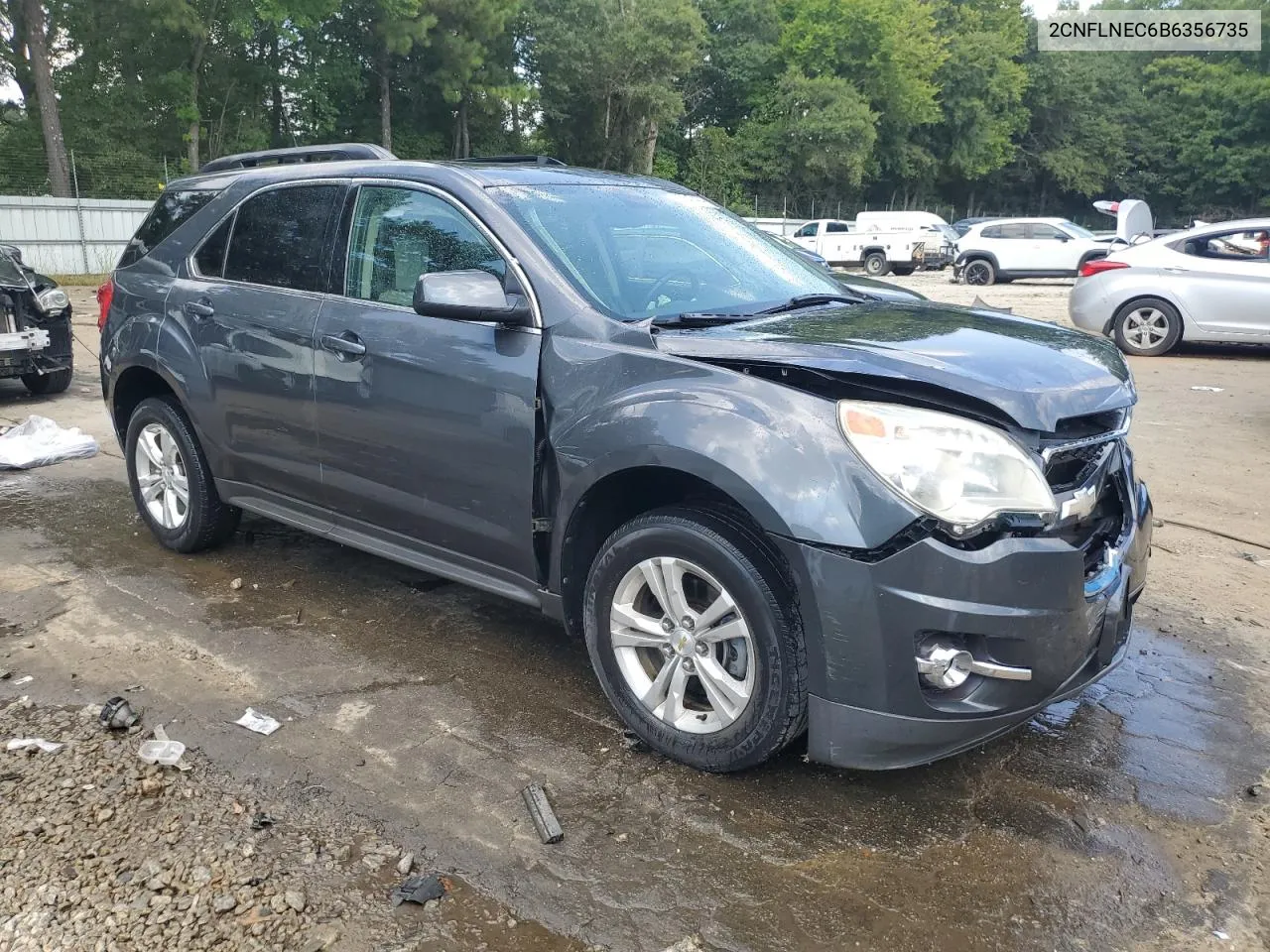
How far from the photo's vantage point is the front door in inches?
131

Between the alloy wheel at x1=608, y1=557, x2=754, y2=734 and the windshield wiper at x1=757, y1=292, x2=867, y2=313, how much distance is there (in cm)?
111

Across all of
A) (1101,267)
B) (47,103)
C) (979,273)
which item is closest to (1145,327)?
(1101,267)

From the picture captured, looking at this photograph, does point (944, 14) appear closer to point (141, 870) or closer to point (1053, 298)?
point (1053, 298)

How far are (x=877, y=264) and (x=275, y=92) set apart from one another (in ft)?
73.5

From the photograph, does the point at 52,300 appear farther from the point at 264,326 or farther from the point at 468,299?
the point at 468,299

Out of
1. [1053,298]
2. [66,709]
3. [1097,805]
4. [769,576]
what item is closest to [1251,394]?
[1097,805]

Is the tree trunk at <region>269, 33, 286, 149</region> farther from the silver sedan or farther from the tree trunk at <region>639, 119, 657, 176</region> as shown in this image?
the silver sedan

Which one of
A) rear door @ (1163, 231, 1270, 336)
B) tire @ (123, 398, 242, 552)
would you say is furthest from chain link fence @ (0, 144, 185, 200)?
rear door @ (1163, 231, 1270, 336)

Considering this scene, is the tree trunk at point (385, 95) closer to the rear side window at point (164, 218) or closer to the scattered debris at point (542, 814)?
the rear side window at point (164, 218)

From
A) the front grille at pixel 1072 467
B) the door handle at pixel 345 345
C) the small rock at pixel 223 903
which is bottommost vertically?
the small rock at pixel 223 903

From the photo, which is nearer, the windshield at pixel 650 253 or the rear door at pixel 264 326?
the windshield at pixel 650 253

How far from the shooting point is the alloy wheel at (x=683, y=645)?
2.86 m

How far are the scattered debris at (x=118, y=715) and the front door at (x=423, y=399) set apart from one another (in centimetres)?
106

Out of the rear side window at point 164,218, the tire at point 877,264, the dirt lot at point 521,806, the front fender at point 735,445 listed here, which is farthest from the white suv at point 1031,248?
the front fender at point 735,445
